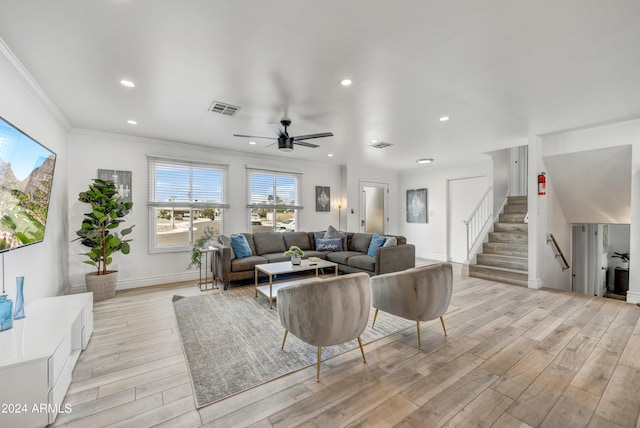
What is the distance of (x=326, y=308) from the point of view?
206 centimetres

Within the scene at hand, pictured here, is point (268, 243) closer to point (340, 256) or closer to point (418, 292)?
point (340, 256)

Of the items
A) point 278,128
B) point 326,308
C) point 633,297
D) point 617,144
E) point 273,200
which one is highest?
point 278,128

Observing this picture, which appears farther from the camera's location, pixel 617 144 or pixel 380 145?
pixel 380 145

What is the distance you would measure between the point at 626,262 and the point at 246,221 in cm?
961

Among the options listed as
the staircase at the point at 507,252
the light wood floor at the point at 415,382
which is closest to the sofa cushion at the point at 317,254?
the light wood floor at the point at 415,382

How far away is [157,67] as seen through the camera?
2498 mm

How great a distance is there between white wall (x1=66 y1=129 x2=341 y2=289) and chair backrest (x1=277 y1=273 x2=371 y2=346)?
3.76 meters

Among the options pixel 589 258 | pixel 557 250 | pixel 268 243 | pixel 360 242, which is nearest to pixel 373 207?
pixel 360 242

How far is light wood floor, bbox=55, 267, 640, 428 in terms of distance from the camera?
5.60 ft

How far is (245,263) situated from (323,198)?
121 inches

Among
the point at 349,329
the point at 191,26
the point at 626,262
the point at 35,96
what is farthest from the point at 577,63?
the point at 626,262

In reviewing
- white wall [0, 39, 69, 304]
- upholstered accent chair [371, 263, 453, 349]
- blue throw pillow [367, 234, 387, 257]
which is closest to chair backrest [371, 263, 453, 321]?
upholstered accent chair [371, 263, 453, 349]

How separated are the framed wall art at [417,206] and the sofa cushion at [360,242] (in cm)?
286

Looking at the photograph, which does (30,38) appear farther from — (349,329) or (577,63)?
(577,63)
